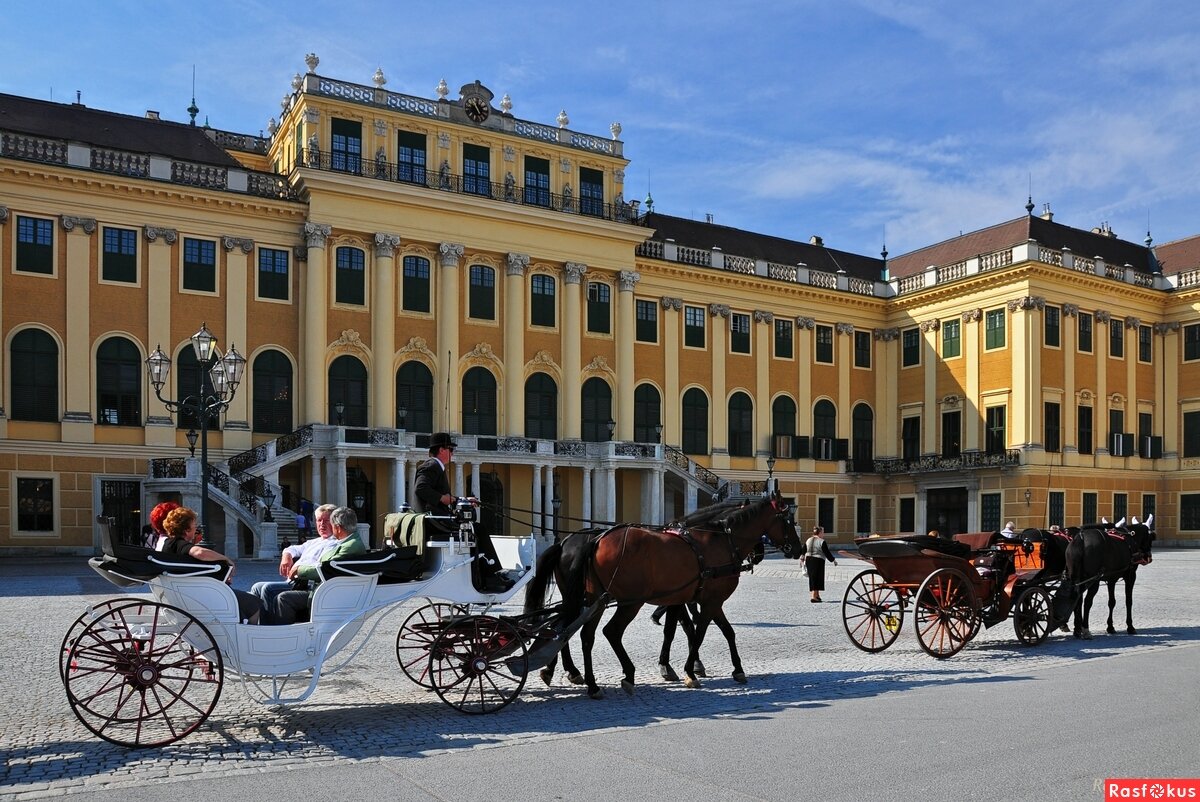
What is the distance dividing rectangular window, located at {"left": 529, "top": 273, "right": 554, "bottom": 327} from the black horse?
28723mm

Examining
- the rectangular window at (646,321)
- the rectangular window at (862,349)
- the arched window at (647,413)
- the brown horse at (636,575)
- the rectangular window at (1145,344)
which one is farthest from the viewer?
the rectangular window at (862,349)

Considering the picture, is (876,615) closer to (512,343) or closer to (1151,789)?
(1151,789)

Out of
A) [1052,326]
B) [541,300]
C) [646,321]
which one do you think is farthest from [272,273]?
[1052,326]

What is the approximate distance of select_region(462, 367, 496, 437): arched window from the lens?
132ft

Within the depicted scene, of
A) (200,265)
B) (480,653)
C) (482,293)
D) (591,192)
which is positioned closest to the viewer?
(480,653)

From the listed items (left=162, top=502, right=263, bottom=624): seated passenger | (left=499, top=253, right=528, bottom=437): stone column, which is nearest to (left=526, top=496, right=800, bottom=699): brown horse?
(left=162, top=502, right=263, bottom=624): seated passenger

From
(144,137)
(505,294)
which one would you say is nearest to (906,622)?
(505,294)

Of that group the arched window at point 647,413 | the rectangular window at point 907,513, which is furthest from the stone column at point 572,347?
the rectangular window at point 907,513

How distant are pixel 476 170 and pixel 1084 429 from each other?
28.3 m

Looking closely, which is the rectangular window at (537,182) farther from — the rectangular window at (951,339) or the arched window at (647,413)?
the rectangular window at (951,339)

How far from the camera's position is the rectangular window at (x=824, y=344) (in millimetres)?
50062

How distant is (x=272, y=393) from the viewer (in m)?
37.5

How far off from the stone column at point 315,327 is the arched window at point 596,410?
405 inches

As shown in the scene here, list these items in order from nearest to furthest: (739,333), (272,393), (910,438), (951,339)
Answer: (272,393)
(739,333)
(951,339)
(910,438)
